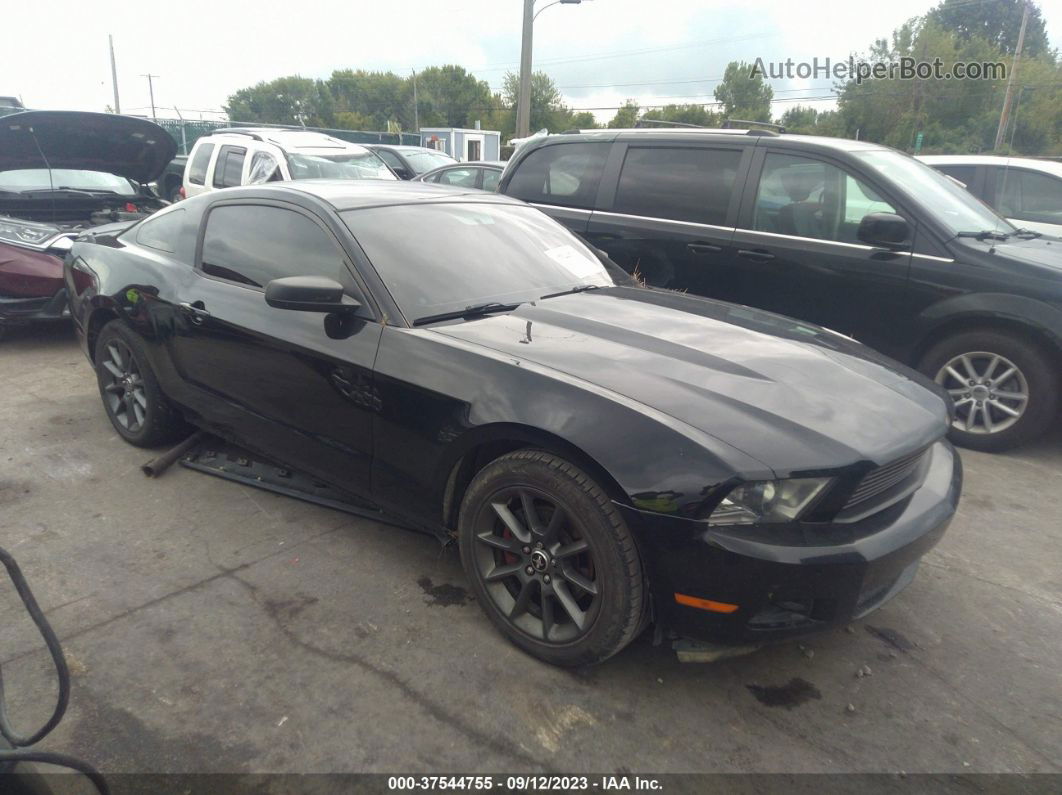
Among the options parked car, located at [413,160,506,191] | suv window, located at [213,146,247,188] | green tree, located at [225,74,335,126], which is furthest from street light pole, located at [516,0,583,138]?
green tree, located at [225,74,335,126]

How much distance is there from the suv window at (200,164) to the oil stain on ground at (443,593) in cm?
815

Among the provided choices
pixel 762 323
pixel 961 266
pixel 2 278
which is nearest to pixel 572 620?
pixel 762 323

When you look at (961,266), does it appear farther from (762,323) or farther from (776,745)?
(776,745)

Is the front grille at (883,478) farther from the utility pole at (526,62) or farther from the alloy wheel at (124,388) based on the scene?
the utility pole at (526,62)

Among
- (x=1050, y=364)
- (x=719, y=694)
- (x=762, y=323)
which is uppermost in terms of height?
(x=762, y=323)

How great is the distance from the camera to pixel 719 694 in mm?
2436

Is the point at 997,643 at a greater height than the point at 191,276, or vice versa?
the point at 191,276

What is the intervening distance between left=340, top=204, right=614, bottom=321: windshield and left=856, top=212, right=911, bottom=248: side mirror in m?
1.84

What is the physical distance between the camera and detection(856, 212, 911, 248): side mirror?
176 inches

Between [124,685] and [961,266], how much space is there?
4.74 meters

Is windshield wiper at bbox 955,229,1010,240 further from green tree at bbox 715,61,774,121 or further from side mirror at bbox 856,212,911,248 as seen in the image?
green tree at bbox 715,61,774,121

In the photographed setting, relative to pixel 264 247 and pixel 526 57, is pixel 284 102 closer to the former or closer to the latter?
pixel 526 57

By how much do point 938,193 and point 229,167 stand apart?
25.9ft

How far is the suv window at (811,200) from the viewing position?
4793 mm
